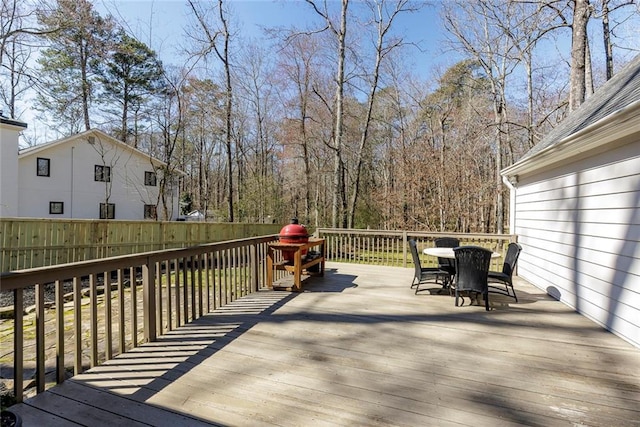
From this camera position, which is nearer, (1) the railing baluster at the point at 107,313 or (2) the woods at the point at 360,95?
(1) the railing baluster at the point at 107,313

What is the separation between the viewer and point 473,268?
4.19 metres

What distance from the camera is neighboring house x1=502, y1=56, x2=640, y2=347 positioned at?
314 cm

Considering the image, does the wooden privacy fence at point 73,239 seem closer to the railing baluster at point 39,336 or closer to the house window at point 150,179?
the railing baluster at point 39,336

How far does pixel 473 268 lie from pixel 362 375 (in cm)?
245

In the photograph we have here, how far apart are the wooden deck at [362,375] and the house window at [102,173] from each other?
48.3 feet

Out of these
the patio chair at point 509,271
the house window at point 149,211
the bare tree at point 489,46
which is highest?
the bare tree at point 489,46

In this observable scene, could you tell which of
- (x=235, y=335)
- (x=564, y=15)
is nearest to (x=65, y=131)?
(x=235, y=335)

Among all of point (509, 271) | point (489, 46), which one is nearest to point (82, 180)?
point (509, 271)

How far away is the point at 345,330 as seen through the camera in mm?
3434

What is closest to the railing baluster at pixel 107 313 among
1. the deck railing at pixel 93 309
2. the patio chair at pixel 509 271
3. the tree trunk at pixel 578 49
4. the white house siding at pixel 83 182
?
the deck railing at pixel 93 309

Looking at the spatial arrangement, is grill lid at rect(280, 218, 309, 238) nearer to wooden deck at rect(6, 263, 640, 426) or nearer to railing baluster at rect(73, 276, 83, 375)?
wooden deck at rect(6, 263, 640, 426)

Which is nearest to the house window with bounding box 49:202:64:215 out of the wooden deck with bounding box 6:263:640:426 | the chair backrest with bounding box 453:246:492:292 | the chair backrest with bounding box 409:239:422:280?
the wooden deck with bounding box 6:263:640:426

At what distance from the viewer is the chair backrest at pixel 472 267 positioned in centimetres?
414

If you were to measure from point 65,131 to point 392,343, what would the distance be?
1857 cm
